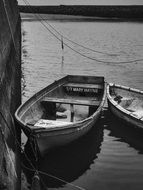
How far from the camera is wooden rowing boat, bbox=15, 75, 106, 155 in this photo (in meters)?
10.2

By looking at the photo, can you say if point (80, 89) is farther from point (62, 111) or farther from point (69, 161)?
point (69, 161)

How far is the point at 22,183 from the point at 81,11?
291 ft

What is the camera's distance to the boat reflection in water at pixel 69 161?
10.2 metres

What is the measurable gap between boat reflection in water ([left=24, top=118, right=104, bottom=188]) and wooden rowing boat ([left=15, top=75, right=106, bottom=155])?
475 millimetres

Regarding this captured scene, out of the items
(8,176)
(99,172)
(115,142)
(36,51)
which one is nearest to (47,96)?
(115,142)

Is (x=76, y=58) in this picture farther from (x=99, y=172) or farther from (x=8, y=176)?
(x=8, y=176)

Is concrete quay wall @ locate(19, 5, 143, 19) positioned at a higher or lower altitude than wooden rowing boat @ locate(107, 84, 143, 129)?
higher

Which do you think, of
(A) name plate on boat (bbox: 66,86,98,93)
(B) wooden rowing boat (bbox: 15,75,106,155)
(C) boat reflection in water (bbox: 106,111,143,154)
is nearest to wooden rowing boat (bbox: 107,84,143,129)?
(C) boat reflection in water (bbox: 106,111,143,154)

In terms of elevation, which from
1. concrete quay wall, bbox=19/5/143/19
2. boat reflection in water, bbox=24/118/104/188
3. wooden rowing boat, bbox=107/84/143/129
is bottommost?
boat reflection in water, bbox=24/118/104/188

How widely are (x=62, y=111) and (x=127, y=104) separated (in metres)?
3.36

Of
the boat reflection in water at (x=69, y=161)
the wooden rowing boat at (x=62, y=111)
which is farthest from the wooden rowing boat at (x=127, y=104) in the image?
the boat reflection in water at (x=69, y=161)

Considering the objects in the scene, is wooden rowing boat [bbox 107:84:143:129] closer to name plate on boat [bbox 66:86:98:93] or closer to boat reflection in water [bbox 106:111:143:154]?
boat reflection in water [bbox 106:111:143:154]

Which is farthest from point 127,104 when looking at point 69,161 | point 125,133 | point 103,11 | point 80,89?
point 103,11

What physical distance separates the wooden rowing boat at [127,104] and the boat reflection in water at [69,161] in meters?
1.72
